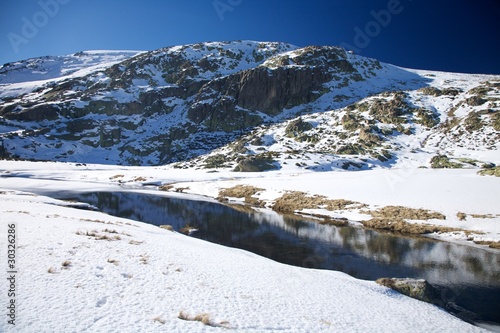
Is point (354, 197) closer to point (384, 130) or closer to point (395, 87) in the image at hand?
point (384, 130)

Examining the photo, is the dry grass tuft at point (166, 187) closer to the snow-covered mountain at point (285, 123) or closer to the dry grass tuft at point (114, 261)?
the snow-covered mountain at point (285, 123)

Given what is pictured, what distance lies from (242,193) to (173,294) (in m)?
41.9

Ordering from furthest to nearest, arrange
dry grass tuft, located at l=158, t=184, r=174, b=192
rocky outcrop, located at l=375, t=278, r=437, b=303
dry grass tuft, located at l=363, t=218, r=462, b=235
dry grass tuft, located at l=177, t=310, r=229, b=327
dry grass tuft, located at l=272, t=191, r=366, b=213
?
dry grass tuft, located at l=158, t=184, r=174, b=192, dry grass tuft, located at l=272, t=191, r=366, b=213, dry grass tuft, located at l=363, t=218, r=462, b=235, rocky outcrop, located at l=375, t=278, r=437, b=303, dry grass tuft, located at l=177, t=310, r=229, b=327

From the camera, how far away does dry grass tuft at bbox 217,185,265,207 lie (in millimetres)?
45772

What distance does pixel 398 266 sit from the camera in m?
18.5

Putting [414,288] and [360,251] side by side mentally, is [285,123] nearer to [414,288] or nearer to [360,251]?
[360,251]

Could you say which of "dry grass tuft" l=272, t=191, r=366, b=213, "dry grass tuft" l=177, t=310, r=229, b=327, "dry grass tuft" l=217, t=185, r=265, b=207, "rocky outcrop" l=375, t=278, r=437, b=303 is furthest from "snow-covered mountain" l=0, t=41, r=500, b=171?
"dry grass tuft" l=177, t=310, r=229, b=327

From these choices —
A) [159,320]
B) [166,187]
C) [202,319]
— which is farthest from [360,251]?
[166,187]

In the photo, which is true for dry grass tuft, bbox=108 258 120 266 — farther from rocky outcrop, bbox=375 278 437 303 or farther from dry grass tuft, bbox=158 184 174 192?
dry grass tuft, bbox=158 184 174 192

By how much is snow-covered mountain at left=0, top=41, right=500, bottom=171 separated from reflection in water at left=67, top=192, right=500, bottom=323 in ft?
167

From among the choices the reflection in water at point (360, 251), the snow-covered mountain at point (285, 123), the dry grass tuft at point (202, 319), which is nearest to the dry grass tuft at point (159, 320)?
the dry grass tuft at point (202, 319)

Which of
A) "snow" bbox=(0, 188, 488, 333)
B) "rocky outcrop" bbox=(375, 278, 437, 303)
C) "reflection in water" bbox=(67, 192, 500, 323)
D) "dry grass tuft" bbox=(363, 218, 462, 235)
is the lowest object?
"reflection in water" bbox=(67, 192, 500, 323)

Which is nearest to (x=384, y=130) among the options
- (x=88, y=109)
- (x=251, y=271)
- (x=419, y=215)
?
(x=419, y=215)

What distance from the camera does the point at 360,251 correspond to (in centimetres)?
2158
